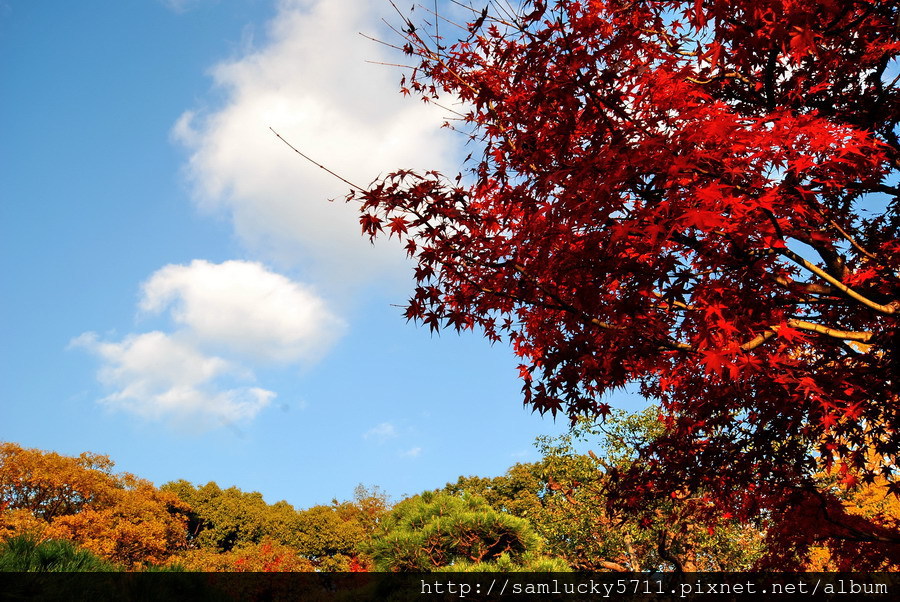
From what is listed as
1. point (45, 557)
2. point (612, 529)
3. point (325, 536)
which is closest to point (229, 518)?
point (325, 536)

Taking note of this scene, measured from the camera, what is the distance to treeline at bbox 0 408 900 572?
672 centimetres

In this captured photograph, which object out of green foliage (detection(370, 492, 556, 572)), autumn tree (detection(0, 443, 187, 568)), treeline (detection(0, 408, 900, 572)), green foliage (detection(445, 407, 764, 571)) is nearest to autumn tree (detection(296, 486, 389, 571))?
treeline (detection(0, 408, 900, 572))

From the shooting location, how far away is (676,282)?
13.0 ft

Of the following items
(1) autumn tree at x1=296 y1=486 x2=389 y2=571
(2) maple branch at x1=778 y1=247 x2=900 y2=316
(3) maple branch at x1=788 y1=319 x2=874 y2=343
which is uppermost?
(2) maple branch at x1=778 y1=247 x2=900 y2=316

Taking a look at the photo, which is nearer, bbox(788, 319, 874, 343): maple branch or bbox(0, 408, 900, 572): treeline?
bbox(788, 319, 874, 343): maple branch

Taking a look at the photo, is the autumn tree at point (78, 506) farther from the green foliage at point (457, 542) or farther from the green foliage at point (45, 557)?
the green foliage at point (45, 557)

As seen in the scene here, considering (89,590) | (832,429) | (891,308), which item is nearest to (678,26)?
(891,308)

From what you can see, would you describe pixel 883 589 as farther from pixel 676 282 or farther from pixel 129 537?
pixel 129 537

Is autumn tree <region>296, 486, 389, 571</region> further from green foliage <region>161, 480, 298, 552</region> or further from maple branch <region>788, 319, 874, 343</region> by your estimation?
maple branch <region>788, 319, 874, 343</region>

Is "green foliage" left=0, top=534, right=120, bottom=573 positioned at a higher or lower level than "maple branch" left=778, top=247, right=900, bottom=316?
lower

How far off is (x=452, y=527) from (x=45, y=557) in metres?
7.02

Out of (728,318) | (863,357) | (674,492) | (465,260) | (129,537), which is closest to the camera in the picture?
(728,318)

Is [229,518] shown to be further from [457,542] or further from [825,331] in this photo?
[825,331]

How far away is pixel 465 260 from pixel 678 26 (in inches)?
130
